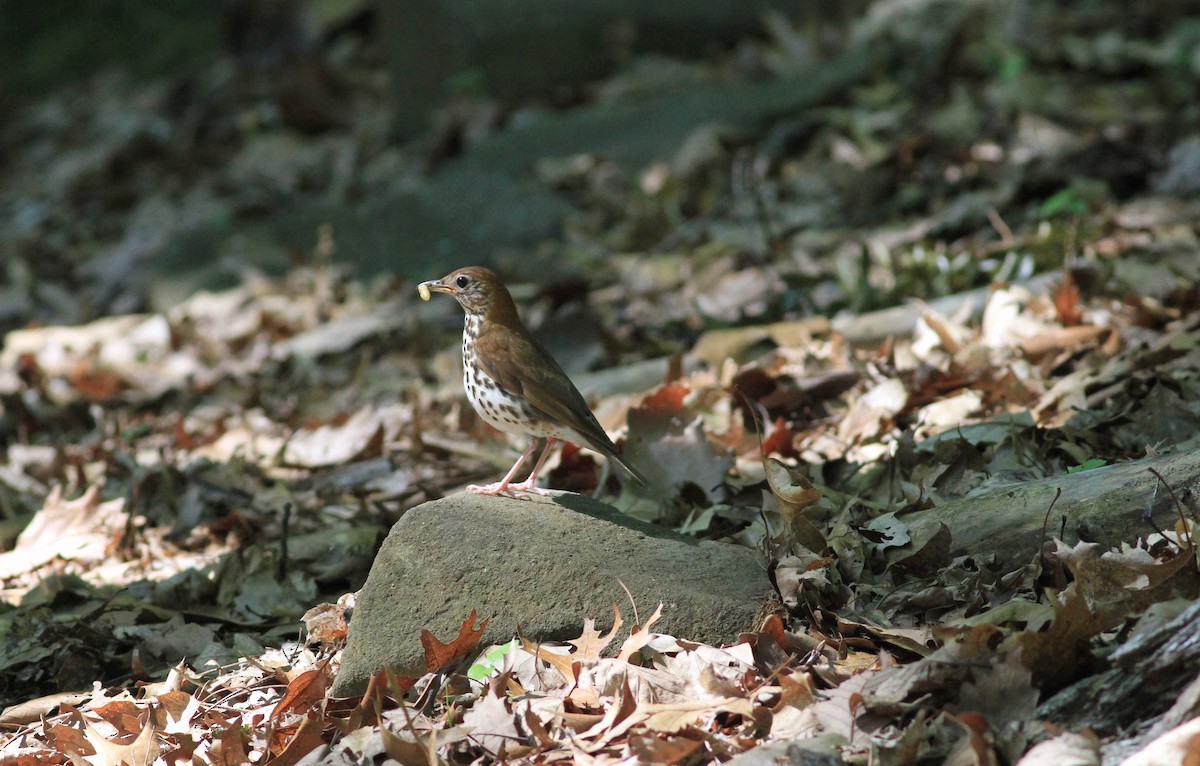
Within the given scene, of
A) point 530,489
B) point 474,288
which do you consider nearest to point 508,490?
point 530,489

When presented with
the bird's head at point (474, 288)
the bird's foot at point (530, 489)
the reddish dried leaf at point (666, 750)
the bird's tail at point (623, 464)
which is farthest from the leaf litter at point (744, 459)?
the bird's head at point (474, 288)

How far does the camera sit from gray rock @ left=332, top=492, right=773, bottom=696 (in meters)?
3.11

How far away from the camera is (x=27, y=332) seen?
793 cm

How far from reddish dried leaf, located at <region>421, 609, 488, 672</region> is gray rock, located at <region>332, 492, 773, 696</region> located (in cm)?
4

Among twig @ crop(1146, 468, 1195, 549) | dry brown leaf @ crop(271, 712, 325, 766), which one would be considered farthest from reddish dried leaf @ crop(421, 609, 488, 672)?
twig @ crop(1146, 468, 1195, 549)

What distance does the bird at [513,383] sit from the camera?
3854 mm

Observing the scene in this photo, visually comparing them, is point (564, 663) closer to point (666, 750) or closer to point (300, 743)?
point (666, 750)

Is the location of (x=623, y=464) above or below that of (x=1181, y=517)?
below

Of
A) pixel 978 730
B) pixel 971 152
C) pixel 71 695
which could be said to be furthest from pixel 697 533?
pixel 971 152

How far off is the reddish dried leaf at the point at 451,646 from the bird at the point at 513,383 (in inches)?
26.1

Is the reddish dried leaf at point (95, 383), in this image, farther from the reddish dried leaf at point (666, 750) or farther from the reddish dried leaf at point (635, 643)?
the reddish dried leaf at point (666, 750)

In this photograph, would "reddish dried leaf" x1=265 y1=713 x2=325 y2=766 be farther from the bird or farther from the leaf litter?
the bird

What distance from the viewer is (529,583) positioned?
3.19 meters

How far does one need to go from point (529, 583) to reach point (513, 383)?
0.91 m
